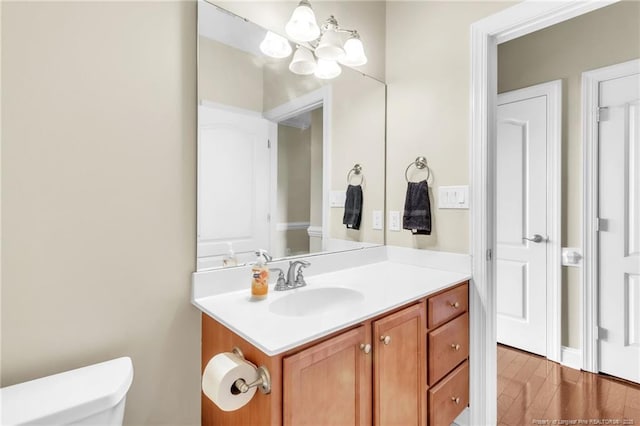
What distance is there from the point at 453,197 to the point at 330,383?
1167 millimetres

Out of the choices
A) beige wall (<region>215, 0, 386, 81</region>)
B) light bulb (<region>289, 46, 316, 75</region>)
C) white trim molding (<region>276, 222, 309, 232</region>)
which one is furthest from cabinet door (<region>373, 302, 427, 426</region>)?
beige wall (<region>215, 0, 386, 81</region>)

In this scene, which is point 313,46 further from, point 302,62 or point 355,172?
point 355,172

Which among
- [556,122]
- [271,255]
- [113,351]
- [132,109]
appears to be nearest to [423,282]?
[271,255]

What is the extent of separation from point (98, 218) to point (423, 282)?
1.31 metres

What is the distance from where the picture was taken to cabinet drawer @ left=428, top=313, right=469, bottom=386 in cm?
134

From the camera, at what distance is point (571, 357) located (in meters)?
2.29

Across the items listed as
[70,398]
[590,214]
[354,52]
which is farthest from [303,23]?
[590,214]

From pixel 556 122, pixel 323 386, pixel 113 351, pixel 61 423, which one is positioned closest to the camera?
pixel 61 423

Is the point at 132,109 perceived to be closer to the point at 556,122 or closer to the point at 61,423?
the point at 61,423

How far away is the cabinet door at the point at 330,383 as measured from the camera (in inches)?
33.4

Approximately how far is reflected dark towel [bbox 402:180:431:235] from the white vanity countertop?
233 millimetres

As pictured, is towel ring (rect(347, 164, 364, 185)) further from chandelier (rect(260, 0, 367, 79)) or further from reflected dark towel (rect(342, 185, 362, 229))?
chandelier (rect(260, 0, 367, 79))

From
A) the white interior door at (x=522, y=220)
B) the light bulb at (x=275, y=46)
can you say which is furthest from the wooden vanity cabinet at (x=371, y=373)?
the white interior door at (x=522, y=220)

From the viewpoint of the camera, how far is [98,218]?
100 cm
